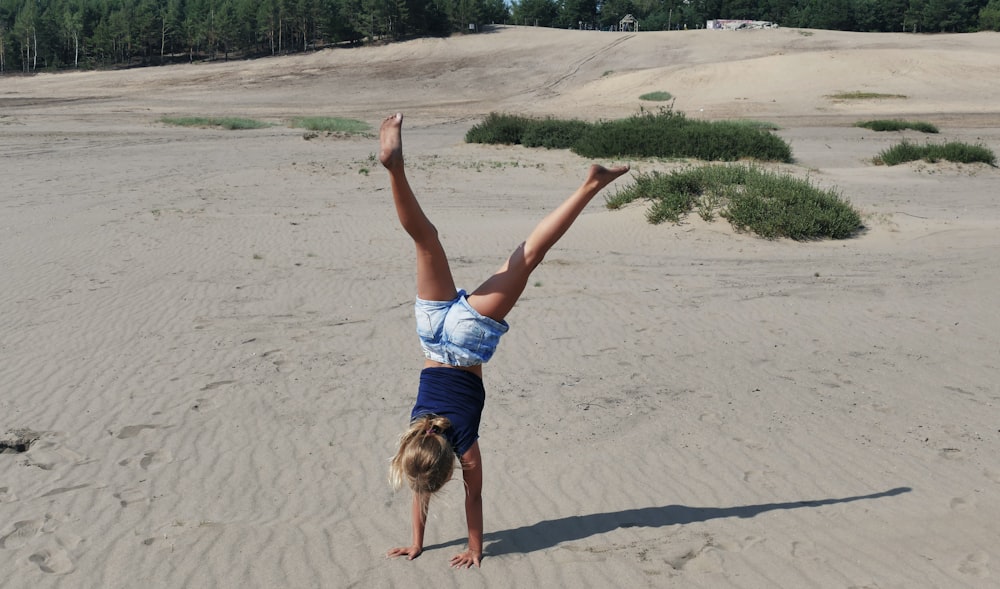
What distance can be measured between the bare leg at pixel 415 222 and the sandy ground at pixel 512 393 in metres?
1.50

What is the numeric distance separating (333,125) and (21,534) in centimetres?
2761

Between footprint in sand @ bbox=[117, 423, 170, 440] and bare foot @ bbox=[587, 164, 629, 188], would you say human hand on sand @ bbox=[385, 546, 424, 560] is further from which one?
footprint in sand @ bbox=[117, 423, 170, 440]

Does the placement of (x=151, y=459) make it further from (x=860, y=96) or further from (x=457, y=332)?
(x=860, y=96)

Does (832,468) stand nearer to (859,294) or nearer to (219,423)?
(219,423)

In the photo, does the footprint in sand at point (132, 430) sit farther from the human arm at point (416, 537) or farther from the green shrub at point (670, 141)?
the green shrub at point (670, 141)

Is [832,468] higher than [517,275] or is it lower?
lower

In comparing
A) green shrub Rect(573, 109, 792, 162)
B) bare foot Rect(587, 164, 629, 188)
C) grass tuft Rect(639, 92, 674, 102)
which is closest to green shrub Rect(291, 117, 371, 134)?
green shrub Rect(573, 109, 792, 162)

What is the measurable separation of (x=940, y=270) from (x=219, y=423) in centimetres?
932

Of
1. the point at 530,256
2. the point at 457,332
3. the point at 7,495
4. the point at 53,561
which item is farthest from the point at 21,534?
the point at 530,256

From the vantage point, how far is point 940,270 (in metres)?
11.4

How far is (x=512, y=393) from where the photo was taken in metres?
7.27

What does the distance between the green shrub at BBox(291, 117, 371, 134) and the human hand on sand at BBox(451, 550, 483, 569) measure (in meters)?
26.4

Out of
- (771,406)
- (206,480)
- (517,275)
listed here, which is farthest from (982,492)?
(206,480)

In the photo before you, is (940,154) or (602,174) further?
(940,154)
